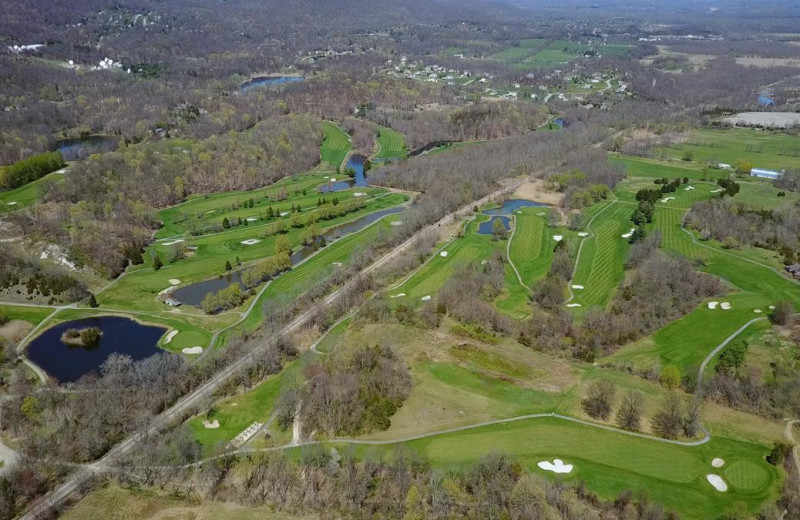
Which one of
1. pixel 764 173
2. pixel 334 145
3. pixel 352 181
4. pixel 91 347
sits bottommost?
pixel 91 347

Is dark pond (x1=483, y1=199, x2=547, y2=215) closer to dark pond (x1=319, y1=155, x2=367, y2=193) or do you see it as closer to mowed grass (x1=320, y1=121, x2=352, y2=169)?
dark pond (x1=319, y1=155, x2=367, y2=193)

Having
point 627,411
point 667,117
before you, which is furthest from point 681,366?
point 667,117

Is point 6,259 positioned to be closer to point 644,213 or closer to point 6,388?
point 6,388

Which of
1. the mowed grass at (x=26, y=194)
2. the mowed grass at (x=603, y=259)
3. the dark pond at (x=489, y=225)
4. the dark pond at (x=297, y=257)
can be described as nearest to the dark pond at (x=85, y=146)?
the mowed grass at (x=26, y=194)

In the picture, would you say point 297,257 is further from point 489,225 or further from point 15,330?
point 15,330

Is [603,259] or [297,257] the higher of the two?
[297,257]

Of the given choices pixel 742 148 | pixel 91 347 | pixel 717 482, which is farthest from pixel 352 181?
pixel 717 482
